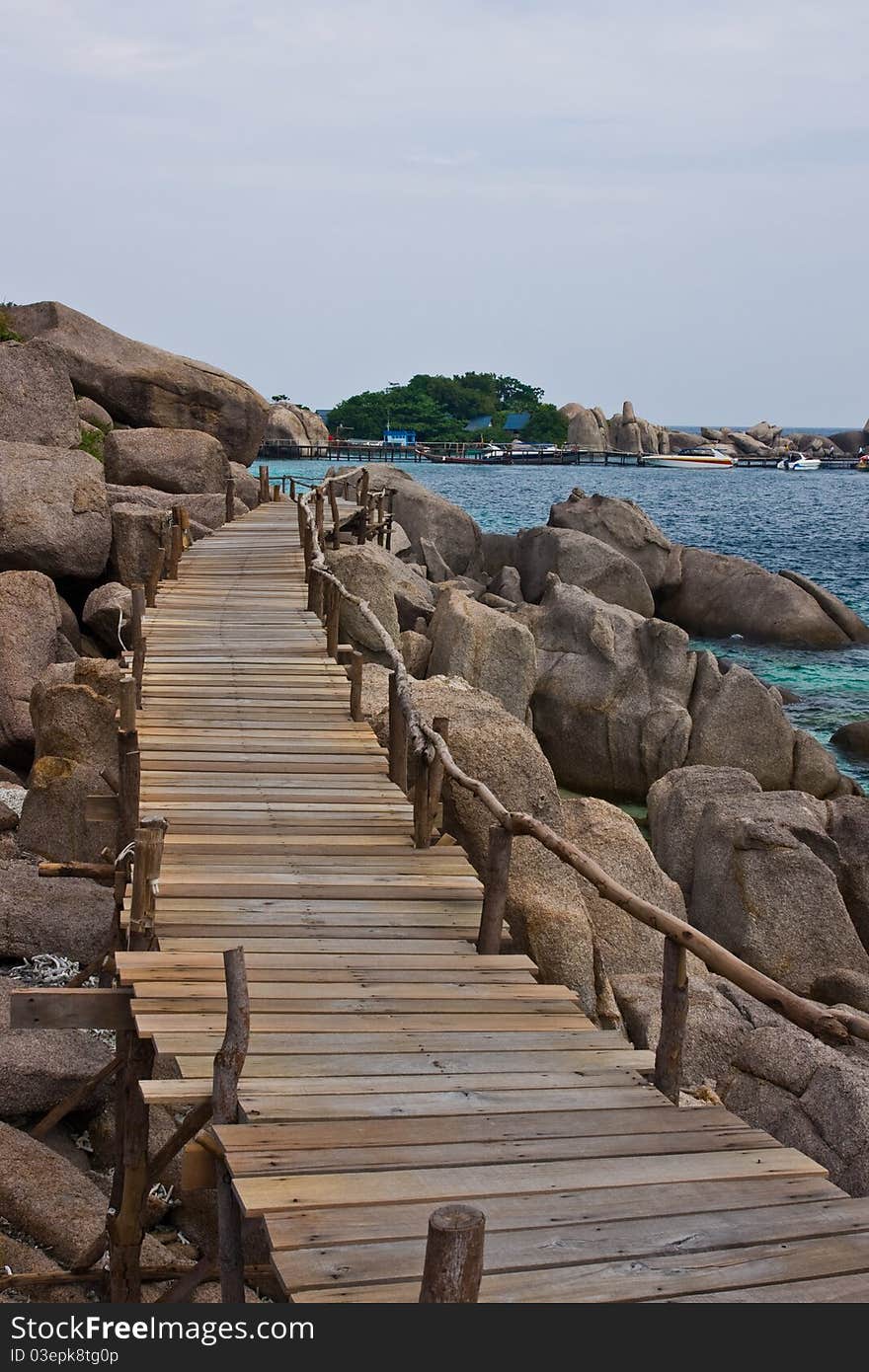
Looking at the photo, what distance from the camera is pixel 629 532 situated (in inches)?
1580

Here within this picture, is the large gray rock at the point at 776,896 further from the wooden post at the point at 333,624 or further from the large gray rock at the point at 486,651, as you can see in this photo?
the large gray rock at the point at 486,651

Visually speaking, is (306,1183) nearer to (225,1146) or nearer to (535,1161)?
(225,1146)

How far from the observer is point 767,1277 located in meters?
4.75

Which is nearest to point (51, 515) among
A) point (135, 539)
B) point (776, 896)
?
point (135, 539)

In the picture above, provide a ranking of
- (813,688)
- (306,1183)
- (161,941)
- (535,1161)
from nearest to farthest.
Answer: (306,1183) < (535,1161) < (161,941) < (813,688)

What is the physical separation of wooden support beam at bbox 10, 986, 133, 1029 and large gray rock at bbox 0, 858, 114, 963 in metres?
5.04

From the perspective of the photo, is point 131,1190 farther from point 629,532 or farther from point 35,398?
point 629,532

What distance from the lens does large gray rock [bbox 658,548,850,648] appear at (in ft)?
130

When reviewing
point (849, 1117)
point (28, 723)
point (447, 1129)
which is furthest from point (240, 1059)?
point (28, 723)

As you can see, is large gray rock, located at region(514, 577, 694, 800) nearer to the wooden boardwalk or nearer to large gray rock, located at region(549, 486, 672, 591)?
the wooden boardwalk

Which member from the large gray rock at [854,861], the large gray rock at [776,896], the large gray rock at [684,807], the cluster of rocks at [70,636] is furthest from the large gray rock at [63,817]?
the large gray rock at [854,861]

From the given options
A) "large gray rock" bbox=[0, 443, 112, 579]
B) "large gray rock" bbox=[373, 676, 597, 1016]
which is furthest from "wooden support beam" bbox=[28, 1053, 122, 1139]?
"large gray rock" bbox=[0, 443, 112, 579]

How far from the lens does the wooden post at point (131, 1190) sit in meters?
7.81

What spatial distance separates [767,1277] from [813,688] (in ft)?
102
